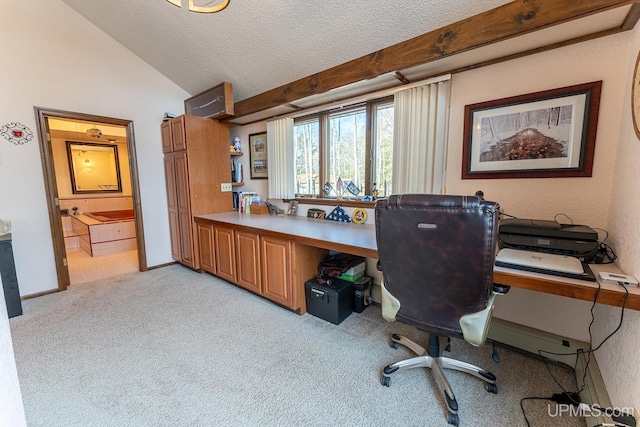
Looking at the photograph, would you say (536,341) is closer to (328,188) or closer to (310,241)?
(310,241)

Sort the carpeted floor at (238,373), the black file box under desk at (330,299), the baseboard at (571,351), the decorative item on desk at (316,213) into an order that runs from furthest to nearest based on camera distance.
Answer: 1. the decorative item on desk at (316,213)
2. the black file box under desk at (330,299)
3. the carpeted floor at (238,373)
4. the baseboard at (571,351)

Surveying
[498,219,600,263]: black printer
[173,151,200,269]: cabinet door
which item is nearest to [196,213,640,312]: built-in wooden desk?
[498,219,600,263]: black printer

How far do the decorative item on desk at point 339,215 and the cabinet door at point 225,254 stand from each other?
1151 millimetres

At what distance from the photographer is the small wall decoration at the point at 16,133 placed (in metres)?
2.68

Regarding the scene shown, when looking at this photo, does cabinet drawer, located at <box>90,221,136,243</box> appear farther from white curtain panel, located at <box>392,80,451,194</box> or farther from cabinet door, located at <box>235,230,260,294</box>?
white curtain panel, located at <box>392,80,451,194</box>

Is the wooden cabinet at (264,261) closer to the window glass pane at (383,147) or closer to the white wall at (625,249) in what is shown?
the window glass pane at (383,147)

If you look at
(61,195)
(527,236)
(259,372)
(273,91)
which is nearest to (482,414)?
(527,236)

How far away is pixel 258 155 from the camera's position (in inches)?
145

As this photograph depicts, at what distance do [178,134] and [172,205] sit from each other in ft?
3.32

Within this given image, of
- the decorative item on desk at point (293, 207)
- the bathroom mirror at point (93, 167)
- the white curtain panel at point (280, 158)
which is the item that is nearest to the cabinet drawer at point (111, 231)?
the bathroom mirror at point (93, 167)

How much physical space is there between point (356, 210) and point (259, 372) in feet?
5.31

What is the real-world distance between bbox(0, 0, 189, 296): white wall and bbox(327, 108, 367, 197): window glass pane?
8.61ft

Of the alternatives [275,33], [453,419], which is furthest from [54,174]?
[453,419]

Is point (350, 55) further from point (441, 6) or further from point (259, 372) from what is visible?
Result: point (259, 372)
